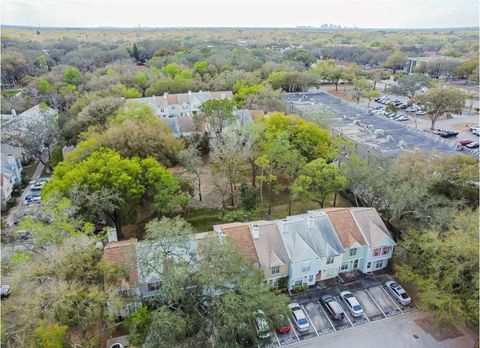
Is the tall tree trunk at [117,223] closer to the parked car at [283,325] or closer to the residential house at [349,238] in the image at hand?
the parked car at [283,325]

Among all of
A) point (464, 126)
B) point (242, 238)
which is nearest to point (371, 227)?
point (242, 238)

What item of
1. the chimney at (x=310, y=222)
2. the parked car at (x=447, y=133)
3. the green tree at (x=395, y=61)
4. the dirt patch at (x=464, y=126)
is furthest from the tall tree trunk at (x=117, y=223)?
the green tree at (x=395, y=61)

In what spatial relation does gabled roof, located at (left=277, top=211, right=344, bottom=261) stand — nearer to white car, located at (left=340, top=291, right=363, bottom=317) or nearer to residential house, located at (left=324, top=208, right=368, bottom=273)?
residential house, located at (left=324, top=208, right=368, bottom=273)

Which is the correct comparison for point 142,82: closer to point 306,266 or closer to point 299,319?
point 306,266

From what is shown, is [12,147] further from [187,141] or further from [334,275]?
[334,275]

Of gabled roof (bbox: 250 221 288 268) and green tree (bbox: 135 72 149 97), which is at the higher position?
green tree (bbox: 135 72 149 97)

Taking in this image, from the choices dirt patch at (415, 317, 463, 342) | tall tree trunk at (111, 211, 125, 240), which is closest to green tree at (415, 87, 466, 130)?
dirt patch at (415, 317, 463, 342)
